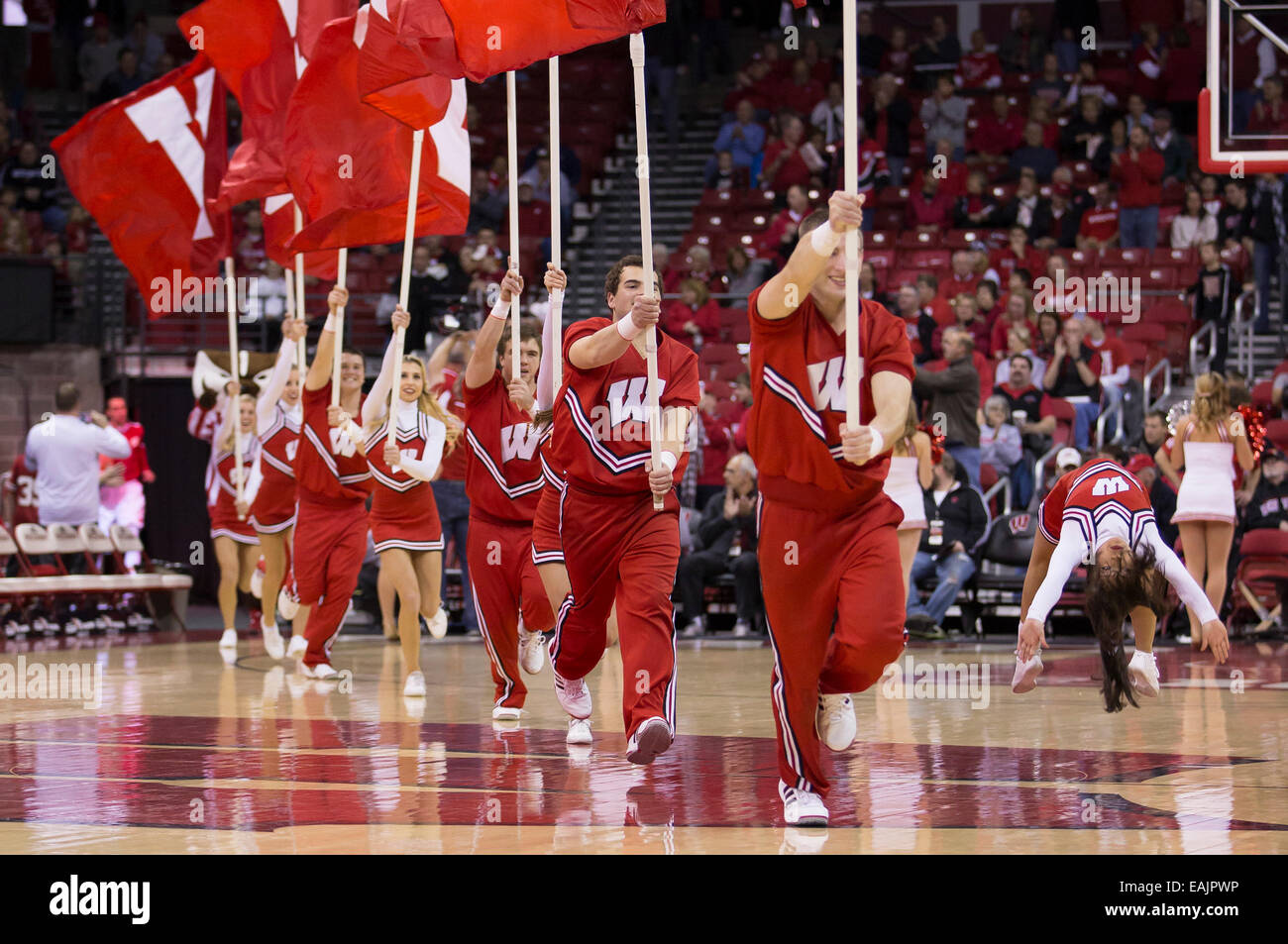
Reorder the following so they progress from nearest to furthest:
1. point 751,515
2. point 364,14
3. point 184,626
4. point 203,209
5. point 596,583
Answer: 1. point 596,583
2. point 364,14
3. point 203,209
4. point 751,515
5. point 184,626

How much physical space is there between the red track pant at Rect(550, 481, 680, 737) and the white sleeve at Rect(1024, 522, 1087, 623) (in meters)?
2.08

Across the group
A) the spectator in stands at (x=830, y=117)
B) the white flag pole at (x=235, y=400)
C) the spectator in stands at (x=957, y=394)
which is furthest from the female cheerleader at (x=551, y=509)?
the spectator in stands at (x=830, y=117)

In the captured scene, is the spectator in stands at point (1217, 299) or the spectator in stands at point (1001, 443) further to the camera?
the spectator in stands at point (1217, 299)

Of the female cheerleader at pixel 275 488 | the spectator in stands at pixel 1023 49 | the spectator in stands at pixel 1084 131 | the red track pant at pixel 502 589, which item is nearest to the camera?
the red track pant at pixel 502 589

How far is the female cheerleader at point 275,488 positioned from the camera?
14938 millimetres

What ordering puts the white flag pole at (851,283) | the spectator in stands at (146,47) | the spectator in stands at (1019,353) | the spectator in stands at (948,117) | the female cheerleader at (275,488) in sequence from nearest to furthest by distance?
the white flag pole at (851,283) → the female cheerleader at (275,488) → the spectator in stands at (1019,353) → the spectator in stands at (948,117) → the spectator in stands at (146,47)

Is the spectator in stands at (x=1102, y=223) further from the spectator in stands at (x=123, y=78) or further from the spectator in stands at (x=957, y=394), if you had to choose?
the spectator in stands at (x=123, y=78)

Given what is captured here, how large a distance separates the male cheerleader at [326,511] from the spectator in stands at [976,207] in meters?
11.1

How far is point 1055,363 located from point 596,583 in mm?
10663

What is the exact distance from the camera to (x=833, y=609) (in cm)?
711

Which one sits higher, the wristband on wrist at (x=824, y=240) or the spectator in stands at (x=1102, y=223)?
the spectator in stands at (x=1102, y=223)
